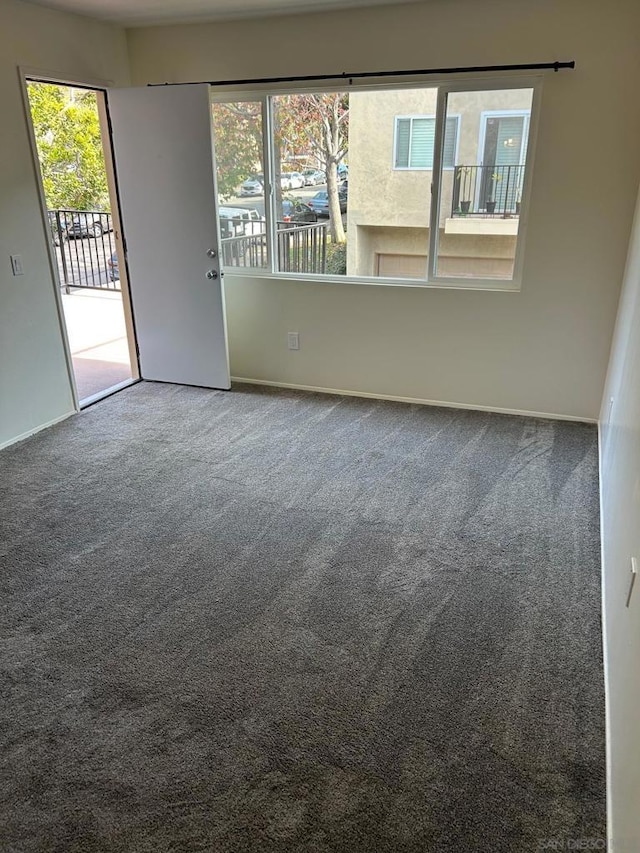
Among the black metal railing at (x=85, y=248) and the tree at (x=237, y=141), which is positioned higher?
the tree at (x=237, y=141)

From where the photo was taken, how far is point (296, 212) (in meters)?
4.36

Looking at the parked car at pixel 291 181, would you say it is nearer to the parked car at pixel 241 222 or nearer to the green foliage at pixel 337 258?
the parked car at pixel 241 222

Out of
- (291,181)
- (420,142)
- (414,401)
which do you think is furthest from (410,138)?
(414,401)

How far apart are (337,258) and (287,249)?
16.1 inches

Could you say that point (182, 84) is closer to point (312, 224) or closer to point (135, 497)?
point (312, 224)

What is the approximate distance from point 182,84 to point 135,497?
2.84 m

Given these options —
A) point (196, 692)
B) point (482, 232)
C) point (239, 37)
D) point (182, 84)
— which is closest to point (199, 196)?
point (182, 84)

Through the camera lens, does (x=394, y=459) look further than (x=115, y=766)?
Yes

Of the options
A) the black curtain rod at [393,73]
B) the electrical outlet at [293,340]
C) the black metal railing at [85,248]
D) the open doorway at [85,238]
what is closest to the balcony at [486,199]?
the black curtain rod at [393,73]

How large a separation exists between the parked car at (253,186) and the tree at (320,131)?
0.66 ft

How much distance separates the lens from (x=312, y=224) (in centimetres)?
434

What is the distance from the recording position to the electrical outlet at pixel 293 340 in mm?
4562

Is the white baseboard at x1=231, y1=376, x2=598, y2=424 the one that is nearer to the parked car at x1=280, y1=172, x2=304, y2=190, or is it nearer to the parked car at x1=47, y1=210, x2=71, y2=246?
the parked car at x1=280, y1=172, x2=304, y2=190

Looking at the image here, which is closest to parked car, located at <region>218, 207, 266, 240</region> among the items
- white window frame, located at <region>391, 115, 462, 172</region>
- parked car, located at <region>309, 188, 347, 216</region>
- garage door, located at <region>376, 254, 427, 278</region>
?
parked car, located at <region>309, 188, 347, 216</region>
